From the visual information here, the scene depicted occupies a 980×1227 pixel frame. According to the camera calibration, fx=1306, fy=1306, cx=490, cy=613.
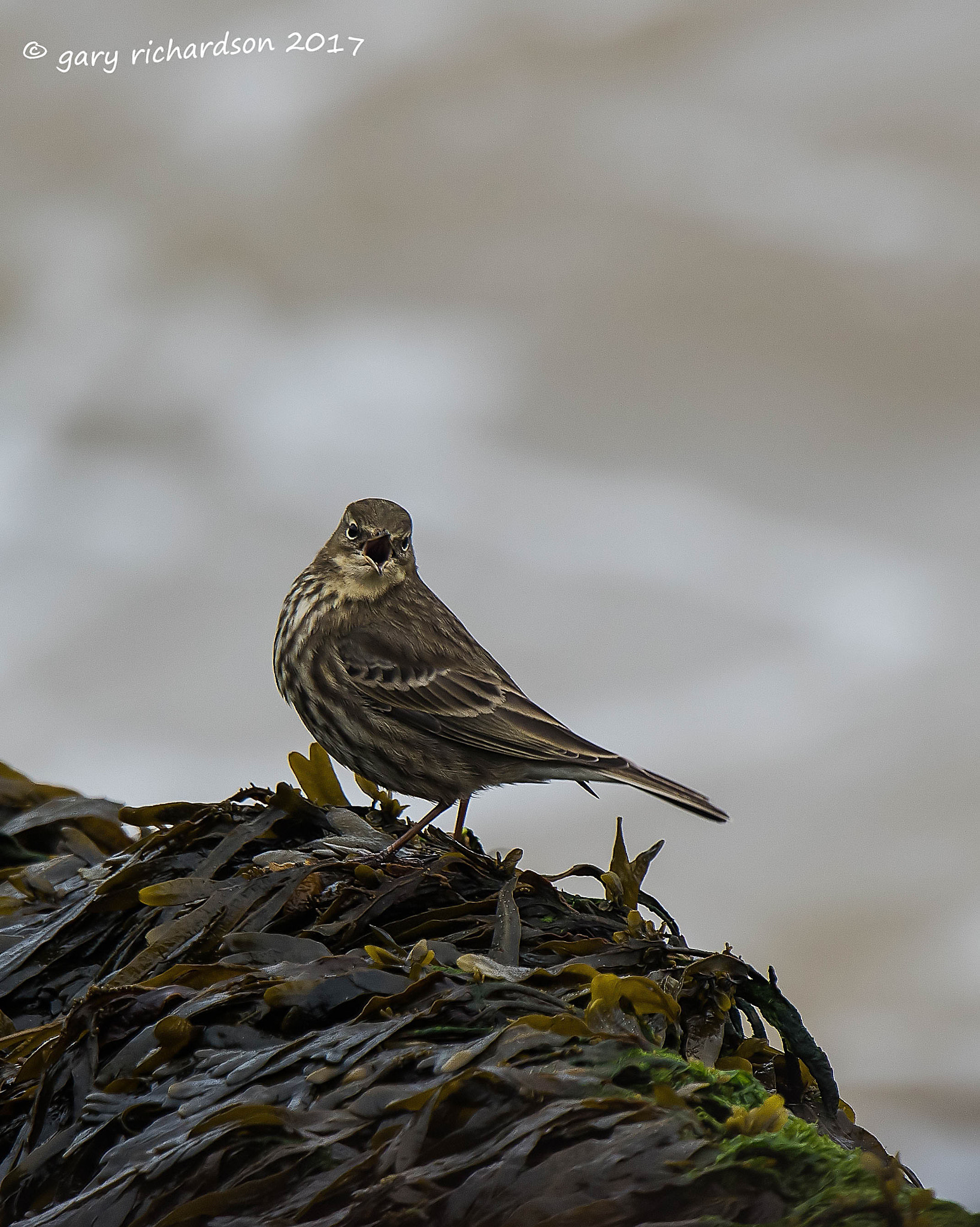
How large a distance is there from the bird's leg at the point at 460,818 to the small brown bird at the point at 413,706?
0.04ft

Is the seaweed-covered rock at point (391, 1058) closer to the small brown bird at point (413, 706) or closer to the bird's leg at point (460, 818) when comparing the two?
the bird's leg at point (460, 818)

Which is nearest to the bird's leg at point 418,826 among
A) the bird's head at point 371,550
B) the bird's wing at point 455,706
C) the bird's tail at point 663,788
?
the bird's wing at point 455,706

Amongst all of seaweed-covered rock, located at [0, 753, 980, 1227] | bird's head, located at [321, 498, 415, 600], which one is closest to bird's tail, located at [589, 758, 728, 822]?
seaweed-covered rock, located at [0, 753, 980, 1227]

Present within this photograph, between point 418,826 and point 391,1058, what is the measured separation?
168cm

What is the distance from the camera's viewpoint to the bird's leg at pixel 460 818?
498cm

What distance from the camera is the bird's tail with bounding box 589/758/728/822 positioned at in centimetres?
510

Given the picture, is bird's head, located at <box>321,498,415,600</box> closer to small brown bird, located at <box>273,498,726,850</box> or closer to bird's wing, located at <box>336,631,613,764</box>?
small brown bird, located at <box>273,498,726,850</box>

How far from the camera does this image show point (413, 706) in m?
5.48

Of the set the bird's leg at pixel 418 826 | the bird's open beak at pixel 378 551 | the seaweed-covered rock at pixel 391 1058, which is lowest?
the seaweed-covered rock at pixel 391 1058

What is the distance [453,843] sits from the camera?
448cm

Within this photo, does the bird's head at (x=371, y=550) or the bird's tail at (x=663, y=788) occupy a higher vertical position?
the bird's head at (x=371, y=550)

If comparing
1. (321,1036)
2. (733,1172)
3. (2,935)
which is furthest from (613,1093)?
(2,935)

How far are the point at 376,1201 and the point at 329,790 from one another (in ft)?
8.49

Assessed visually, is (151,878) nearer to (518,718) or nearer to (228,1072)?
(228,1072)
